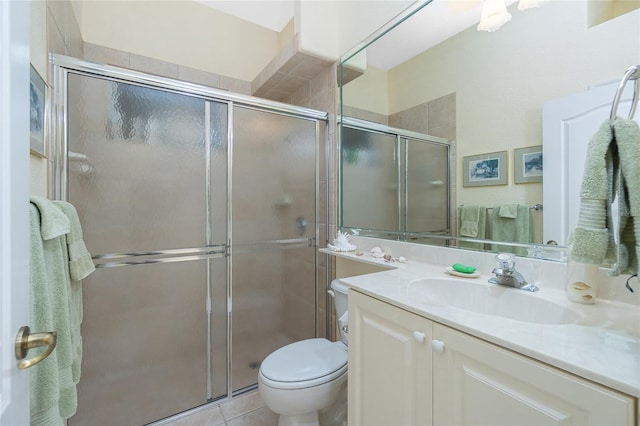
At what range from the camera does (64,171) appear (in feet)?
3.98

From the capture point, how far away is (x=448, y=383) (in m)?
0.66

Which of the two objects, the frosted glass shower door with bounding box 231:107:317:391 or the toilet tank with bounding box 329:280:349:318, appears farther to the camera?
the frosted glass shower door with bounding box 231:107:317:391

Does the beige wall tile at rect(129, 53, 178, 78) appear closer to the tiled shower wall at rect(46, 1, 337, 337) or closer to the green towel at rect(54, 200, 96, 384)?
the tiled shower wall at rect(46, 1, 337, 337)

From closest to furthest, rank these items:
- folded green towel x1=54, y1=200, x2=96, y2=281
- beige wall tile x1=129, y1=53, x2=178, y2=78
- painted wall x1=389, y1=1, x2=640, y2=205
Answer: painted wall x1=389, y1=1, x2=640, y2=205 → folded green towel x1=54, y1=200, x2=96, y2=281 → beige wall tile x1=129, y1=53, x2=178, y2=78

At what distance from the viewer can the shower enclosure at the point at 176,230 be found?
130cm

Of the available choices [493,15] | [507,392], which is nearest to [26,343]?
[507,392]

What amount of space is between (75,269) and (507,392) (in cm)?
135

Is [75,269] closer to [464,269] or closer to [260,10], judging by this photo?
[464,269]

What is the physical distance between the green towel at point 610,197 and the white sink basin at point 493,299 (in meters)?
0.24

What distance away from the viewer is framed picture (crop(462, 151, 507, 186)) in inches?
42.2

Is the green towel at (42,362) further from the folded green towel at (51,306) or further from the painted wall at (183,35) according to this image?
the painted wall at (183,35)

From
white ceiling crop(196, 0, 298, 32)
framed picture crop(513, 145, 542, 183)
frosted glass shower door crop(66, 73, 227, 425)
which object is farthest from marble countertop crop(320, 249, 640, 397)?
white ceiling crop(196, 0, 298, 32)

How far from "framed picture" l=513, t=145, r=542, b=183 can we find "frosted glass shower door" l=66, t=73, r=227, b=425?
1471 millimetres

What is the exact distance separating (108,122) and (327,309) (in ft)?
5.70
